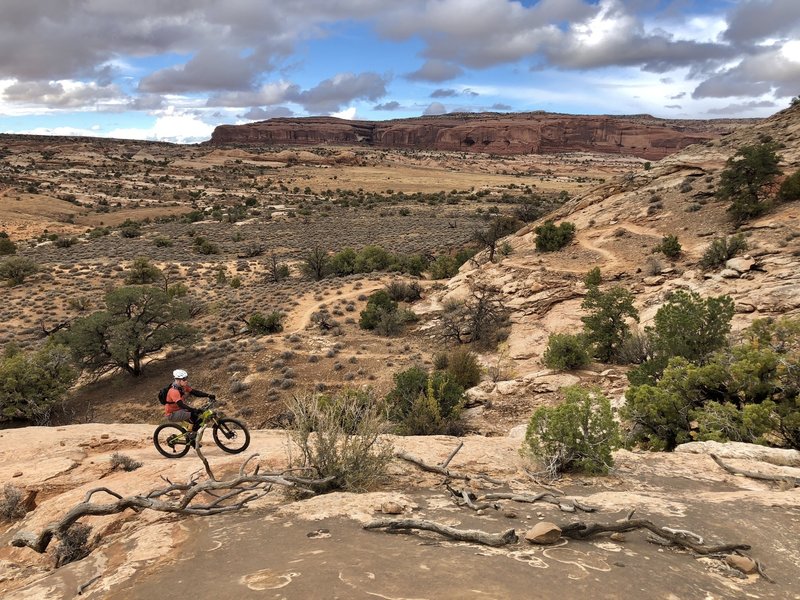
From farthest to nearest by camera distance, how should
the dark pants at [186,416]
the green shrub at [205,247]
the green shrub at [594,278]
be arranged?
the green shrub at [205,247]
the green shrub at [594,278]
the dark pants at [186,416]

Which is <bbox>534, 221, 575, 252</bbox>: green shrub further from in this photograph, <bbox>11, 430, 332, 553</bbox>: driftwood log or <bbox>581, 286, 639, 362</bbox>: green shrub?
<bbox>11, 430, 332, 553</bbox>: driftwood log

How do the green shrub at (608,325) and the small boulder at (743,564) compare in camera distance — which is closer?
the small boulder at (743,564)

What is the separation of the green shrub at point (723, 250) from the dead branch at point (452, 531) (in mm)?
16758

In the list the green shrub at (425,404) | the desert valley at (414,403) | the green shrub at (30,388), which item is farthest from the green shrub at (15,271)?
the green shrub at (425,404)

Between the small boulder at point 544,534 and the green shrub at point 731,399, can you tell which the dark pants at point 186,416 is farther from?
the green shrub at point 731,399

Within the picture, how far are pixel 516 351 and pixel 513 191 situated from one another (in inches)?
2329

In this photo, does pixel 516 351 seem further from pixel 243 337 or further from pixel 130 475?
pixel 130 475

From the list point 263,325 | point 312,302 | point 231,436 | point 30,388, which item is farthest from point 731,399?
point 312,302

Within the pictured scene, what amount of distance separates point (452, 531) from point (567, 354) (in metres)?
10.7

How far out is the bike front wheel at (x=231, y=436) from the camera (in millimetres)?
7559

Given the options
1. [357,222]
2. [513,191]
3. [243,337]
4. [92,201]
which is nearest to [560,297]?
[243,337]

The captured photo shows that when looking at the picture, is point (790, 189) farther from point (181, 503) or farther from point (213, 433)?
point (181, 503)

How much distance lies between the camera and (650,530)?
4113 millimetres

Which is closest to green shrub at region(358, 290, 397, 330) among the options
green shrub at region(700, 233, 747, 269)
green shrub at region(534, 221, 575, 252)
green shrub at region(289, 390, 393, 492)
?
green shrub at region(534, 221, 575, 252)
